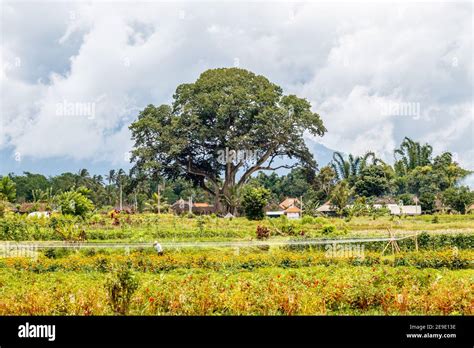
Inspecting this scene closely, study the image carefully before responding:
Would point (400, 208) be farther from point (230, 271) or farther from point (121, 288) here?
point (121, 288)

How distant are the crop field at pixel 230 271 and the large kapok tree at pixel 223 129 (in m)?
6.30

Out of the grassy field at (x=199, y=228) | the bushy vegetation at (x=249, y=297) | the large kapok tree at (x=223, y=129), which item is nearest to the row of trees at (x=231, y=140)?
the large kapok tree at (x=223, y=129)

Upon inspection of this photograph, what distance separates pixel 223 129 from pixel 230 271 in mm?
17925

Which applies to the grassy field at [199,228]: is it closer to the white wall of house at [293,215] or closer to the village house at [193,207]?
the white wall of house at [293,215]

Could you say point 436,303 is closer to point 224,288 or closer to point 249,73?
point 224,288

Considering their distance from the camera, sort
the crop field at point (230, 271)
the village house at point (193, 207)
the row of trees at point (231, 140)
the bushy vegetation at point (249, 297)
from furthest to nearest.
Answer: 1. the village house at point (193, 207)
2. the row of trees at point (231, 140)
3. the crop field at point (230, 271)
4. the bushy vegetation at point (249, 297)

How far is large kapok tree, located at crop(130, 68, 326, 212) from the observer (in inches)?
1173

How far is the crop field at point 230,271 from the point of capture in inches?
304

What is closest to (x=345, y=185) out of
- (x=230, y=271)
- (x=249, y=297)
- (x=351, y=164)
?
(x=351, y=164)

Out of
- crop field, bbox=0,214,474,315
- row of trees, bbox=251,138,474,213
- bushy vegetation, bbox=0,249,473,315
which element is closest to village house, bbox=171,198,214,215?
row of trees, bbox=251,138,474,213

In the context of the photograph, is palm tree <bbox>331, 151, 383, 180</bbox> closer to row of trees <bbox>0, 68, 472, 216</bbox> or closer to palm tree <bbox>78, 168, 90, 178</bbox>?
row of trees <bbox>0, 68, 472, 216</bbox>

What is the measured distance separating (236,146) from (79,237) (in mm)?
11792

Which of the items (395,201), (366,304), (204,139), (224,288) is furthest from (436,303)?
(204,139)

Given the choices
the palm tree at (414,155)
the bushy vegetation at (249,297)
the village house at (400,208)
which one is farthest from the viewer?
the village house at (400,208)
